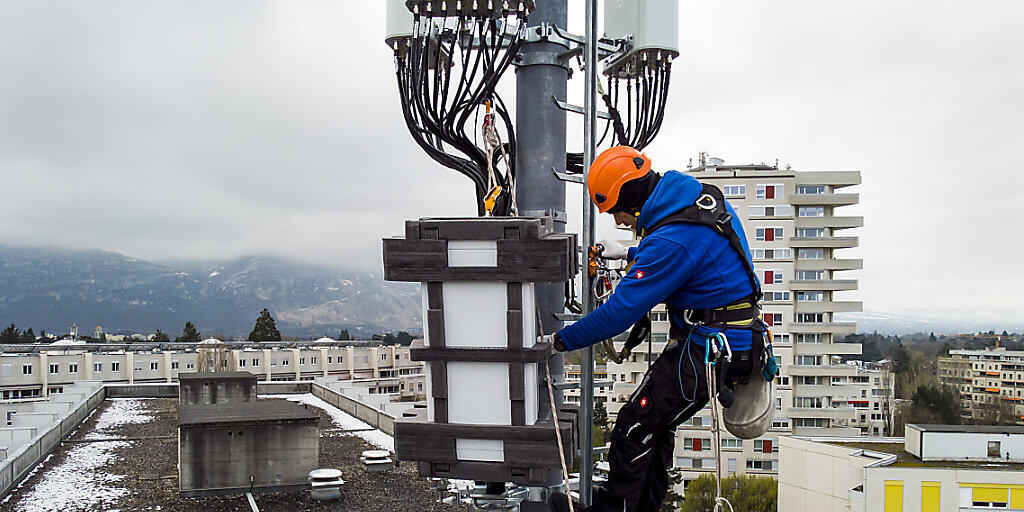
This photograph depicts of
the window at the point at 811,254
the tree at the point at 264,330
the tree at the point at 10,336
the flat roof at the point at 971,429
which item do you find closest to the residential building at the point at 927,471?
the flat roof at the point at 971,429

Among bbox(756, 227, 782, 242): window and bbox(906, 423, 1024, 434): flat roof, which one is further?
bbox(756, 227, 782, 242): window

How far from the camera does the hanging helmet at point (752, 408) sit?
4.39 meters

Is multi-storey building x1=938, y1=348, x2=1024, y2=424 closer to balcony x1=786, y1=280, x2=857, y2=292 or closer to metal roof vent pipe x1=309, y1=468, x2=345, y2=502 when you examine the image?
balcony x1=786, y1=280, x2=857, y2=292

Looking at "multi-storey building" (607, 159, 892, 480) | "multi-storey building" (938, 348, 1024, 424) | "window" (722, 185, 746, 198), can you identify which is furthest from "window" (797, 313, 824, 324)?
"multi-storey building" (938, 348, 1024, 424)

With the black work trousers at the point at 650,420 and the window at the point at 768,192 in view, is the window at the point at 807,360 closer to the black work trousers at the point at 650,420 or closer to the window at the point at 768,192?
the window at the point at 768,192

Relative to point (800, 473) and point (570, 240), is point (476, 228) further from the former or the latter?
point (800, 473)

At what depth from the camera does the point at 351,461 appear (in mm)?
11141

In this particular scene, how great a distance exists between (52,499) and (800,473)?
26.9 m

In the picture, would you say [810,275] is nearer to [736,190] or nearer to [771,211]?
[771,211]

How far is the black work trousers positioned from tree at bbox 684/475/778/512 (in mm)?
31895

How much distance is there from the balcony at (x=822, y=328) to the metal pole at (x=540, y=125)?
1744 inches

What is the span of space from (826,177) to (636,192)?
47493 mm

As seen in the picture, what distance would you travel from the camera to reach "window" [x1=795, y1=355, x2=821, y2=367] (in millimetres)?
46875

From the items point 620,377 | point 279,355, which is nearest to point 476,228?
point 620,377
